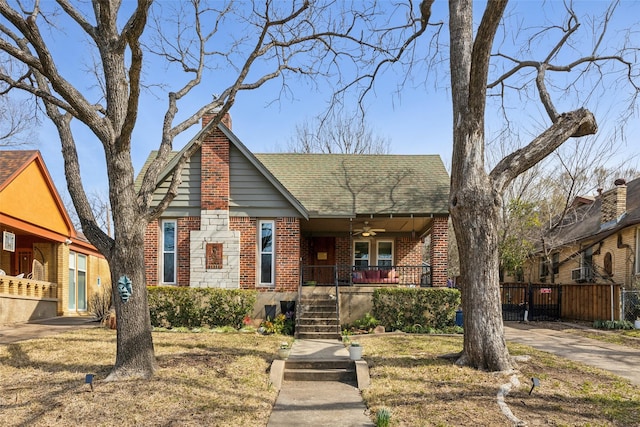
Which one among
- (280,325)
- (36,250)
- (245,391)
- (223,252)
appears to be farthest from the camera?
(36,250)

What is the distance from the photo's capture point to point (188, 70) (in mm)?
10641

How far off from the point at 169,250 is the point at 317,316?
5507 mm

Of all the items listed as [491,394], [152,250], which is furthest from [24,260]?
[491,394]

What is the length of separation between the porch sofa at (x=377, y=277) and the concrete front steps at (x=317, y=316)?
1817 millimetres

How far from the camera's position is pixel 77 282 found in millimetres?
20406

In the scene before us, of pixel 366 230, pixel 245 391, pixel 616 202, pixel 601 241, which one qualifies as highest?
pixel 616 202

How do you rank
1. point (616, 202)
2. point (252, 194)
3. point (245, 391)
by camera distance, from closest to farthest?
point (245, 391) < point (252, 194) < point (616, 202)

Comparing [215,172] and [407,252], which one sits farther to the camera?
[407,252]

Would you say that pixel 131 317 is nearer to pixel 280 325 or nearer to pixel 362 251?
pixel 280 325

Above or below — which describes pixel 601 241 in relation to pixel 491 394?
above

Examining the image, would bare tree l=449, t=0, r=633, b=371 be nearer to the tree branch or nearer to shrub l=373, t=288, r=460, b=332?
the tree branch

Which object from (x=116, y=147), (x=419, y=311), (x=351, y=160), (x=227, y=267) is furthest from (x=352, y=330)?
(x=116, y=147)

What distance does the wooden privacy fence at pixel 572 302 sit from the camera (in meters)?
16.4

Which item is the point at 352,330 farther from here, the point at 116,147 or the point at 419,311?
the point at 116,147
